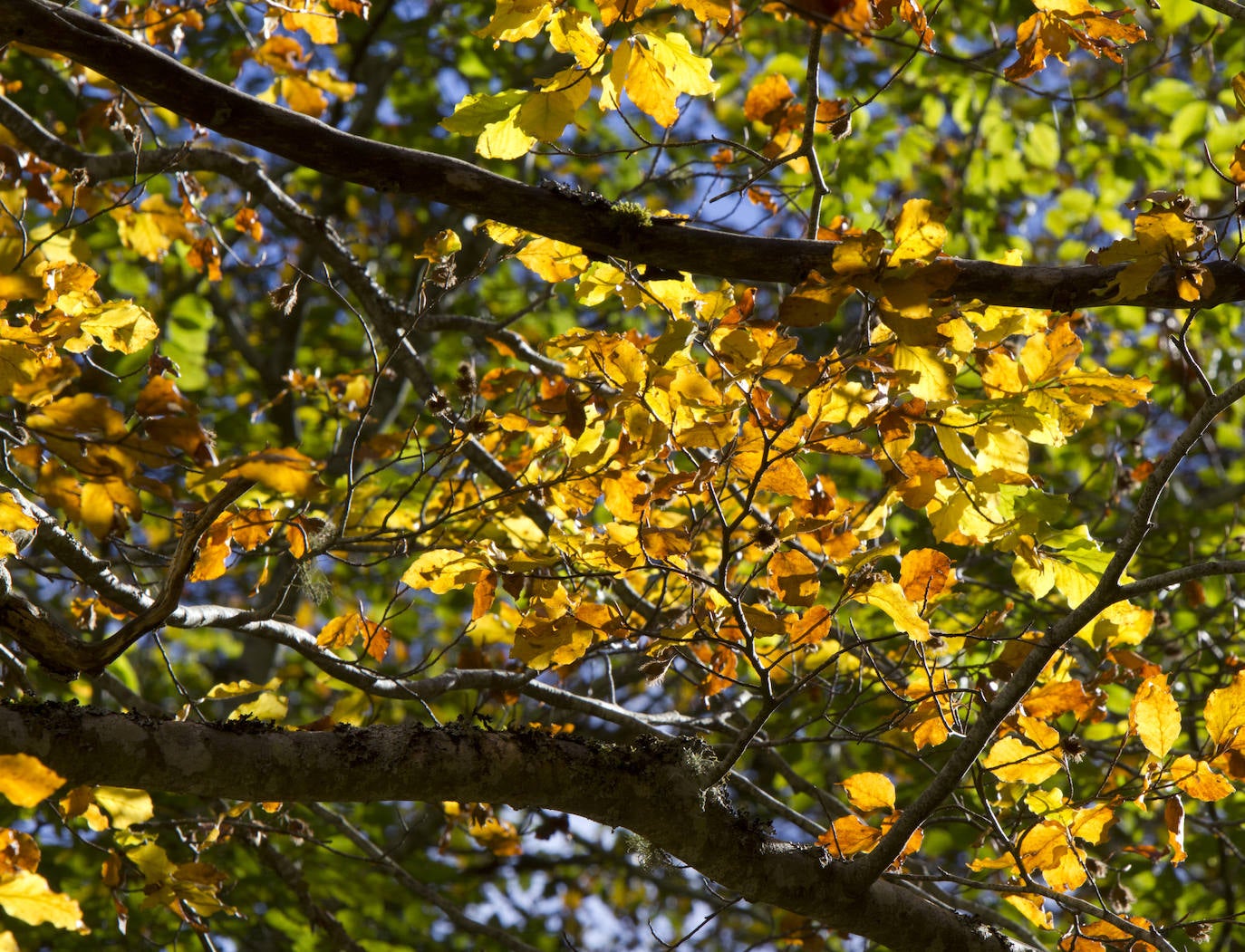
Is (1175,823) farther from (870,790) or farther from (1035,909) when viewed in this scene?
(870,790)

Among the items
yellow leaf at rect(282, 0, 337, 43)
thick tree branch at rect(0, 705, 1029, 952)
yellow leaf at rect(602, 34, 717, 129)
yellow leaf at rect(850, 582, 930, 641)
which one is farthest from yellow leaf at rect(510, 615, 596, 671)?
yellow leaf at rect(282, 0, 337, 43)

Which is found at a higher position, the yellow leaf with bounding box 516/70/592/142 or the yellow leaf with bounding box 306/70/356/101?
the yellow leaf with bounding box 306/70/356/101

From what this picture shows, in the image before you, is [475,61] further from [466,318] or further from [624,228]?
[624,228]

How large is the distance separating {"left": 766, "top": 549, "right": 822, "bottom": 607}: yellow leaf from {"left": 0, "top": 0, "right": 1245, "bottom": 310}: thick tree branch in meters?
0.51

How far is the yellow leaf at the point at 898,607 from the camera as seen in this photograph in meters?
1.73

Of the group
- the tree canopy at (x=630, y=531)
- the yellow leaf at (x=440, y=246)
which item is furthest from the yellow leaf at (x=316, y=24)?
the yellow leaf at (x=440, y=246)

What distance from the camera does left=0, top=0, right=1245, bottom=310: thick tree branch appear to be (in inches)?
67.1

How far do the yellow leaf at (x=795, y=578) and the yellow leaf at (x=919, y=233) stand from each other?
57 centimetres

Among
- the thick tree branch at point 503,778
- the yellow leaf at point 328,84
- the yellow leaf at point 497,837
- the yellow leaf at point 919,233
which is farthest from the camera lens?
the yellow leaf at point 328,84

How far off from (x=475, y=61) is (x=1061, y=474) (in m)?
3.62

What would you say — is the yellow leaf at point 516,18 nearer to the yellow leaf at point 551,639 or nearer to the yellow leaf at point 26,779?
the yellow leaf at point 551,639

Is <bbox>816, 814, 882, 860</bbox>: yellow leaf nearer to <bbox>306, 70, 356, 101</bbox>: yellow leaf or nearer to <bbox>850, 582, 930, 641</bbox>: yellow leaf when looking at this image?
<bbox>850, 582, 930, 641</bbox>: yellow leaf

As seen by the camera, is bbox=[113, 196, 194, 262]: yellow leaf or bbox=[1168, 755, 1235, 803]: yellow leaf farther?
bbox=[113, 196, 194, 262]: yellow leaf

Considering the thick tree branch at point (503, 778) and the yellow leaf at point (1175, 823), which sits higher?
the yellow leaf at point (1175, 823)
